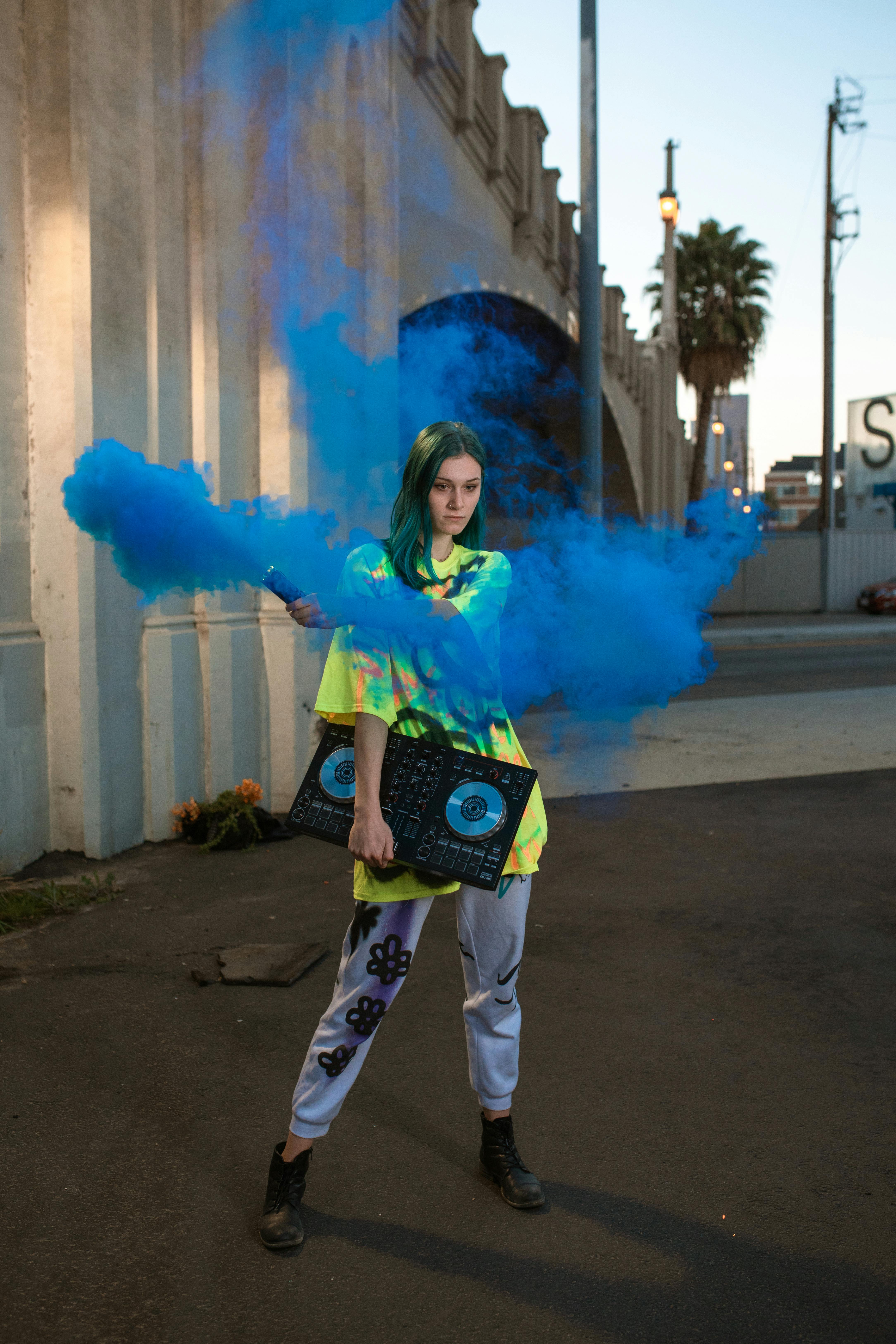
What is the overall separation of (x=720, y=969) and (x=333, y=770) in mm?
2514

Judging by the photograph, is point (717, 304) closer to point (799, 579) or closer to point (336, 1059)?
point (799, 579)

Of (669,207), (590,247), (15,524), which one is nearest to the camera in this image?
(15,524)

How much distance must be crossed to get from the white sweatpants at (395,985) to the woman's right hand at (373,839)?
0.18m

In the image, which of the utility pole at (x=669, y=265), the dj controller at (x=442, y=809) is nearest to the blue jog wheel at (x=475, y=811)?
the dj controller at (x=442, y=809)

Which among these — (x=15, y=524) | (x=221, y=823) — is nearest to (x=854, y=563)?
(x=221, y=823)

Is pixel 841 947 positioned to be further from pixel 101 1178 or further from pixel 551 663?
pixel 101 1178

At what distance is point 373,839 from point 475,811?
0.26 metres

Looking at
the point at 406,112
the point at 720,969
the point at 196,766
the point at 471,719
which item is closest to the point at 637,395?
the point at 406,112

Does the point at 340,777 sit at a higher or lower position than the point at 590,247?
lower

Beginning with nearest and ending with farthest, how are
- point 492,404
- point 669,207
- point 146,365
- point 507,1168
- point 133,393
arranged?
point 507,1168 < point 492,404 < point 133,393 < point 146,365 < point 669,207

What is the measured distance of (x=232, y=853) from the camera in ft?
20.7

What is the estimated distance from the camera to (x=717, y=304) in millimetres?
37281

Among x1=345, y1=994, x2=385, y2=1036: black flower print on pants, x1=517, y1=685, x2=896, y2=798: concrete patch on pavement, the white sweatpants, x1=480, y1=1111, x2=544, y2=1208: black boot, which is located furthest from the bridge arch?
x1=517, y1=685, x2=896, y2=798: concrete patch on pavement

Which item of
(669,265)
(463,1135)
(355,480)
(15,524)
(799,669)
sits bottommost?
(463,1135)
